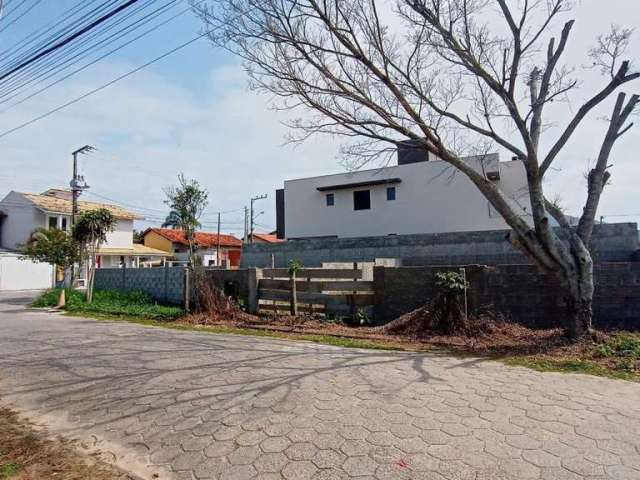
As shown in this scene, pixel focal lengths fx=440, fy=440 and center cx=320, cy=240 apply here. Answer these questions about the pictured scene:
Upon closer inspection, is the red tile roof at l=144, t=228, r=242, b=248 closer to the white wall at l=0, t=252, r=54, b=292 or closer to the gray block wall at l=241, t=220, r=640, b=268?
the white wall at l=0, t=252, r=54, b=292

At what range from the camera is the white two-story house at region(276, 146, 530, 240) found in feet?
75.5

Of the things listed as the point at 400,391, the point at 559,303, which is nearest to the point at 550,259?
the point at 559,303

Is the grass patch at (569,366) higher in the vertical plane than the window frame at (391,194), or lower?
lower

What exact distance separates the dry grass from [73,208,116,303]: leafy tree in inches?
499

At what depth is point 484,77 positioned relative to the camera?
7.25m

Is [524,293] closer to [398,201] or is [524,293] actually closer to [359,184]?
[398,201]

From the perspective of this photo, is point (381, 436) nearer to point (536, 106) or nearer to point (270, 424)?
point (270, 424)

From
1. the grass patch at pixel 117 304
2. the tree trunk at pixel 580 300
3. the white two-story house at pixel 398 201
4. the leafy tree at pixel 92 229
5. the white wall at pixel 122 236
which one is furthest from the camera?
the white wall at pixel 122 236

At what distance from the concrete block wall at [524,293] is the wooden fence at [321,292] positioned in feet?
2.13

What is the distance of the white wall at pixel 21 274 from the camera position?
1083 inches

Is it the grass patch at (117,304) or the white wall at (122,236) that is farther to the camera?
the white wall at (122,236)

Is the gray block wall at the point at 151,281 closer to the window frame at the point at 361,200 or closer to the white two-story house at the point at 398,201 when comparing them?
the white two-story house at the point at 398,201

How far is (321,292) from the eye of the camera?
9977mm

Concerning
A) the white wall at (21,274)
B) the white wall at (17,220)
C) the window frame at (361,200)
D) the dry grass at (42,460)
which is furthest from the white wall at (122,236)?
the dry grass at (42,460)
